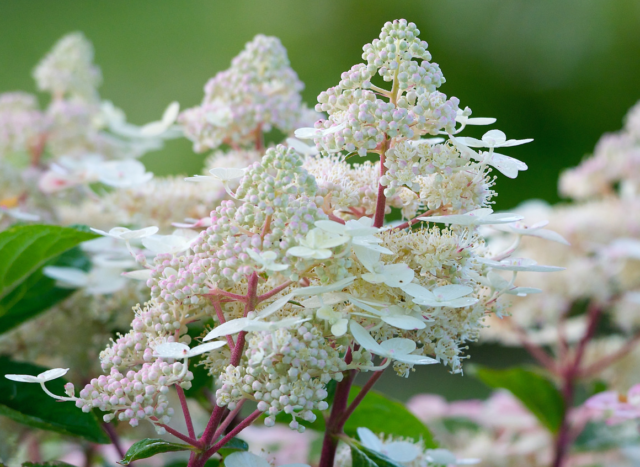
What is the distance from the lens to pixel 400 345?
39 centimetres

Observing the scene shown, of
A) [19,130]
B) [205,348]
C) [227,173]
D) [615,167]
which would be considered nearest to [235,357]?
[205,348]

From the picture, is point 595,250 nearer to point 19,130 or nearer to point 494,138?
point 494,138

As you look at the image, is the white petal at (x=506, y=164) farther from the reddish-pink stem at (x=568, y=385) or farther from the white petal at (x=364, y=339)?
the reddish-pink stem at (x=568, y=385)

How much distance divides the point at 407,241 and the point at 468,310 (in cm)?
7

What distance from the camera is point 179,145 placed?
3.44 m

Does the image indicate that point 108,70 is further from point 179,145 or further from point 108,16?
point 179,145

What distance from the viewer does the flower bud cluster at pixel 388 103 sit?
40 centimetres

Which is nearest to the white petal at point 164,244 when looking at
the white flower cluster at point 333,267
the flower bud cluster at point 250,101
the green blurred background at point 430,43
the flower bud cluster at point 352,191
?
the white flower cluster at point 333,267

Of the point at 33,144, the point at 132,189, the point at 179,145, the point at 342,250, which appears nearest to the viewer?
the point at 342,250

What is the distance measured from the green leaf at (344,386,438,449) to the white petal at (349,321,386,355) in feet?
0.86

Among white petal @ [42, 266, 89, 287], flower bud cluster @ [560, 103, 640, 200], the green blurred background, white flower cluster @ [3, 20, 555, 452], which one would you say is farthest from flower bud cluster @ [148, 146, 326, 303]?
the green blurred background

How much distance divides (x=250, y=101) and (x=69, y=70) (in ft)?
1.51

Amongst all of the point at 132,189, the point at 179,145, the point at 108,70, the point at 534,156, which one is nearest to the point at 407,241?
the point at 132,189

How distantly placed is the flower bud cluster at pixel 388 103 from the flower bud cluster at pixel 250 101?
0.21 m
